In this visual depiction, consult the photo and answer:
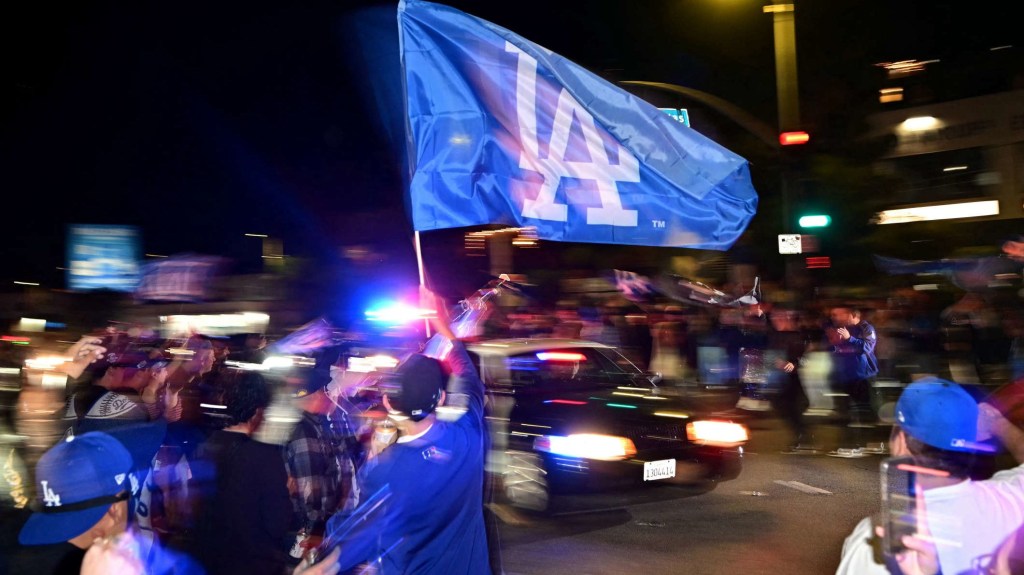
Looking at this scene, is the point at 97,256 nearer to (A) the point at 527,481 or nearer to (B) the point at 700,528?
(A) the point at 527,481

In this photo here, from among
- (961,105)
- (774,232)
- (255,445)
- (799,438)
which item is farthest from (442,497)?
(961,105)

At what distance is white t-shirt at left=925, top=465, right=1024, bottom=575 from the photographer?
234 cm

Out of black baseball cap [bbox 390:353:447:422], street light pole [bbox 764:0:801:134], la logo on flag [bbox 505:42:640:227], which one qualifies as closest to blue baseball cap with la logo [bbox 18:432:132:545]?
black baseball cap [bbox 390:353:447:422]

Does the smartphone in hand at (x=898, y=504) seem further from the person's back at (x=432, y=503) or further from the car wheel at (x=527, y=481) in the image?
the car wheel at (x=527, y=481)

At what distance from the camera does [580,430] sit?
7.48m

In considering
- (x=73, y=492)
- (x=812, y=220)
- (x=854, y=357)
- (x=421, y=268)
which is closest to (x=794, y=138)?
(x=812, y=220)

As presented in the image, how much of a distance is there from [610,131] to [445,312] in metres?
1.82

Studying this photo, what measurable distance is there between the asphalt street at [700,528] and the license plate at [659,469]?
12 cm

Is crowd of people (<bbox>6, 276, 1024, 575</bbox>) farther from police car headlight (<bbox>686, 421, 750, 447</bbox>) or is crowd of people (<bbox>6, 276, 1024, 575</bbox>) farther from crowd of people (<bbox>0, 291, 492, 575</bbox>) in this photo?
police car headlight (<bbox>686, 421, 750, 447</bbox>)

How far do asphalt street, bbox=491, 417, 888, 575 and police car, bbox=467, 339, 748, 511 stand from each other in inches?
9.1

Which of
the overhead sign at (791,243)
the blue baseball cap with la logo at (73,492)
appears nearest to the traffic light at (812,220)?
the overhead sign at (791,243)

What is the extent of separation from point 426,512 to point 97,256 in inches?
672

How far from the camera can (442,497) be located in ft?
10.4

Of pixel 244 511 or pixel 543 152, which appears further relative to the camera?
pixel 543 152
